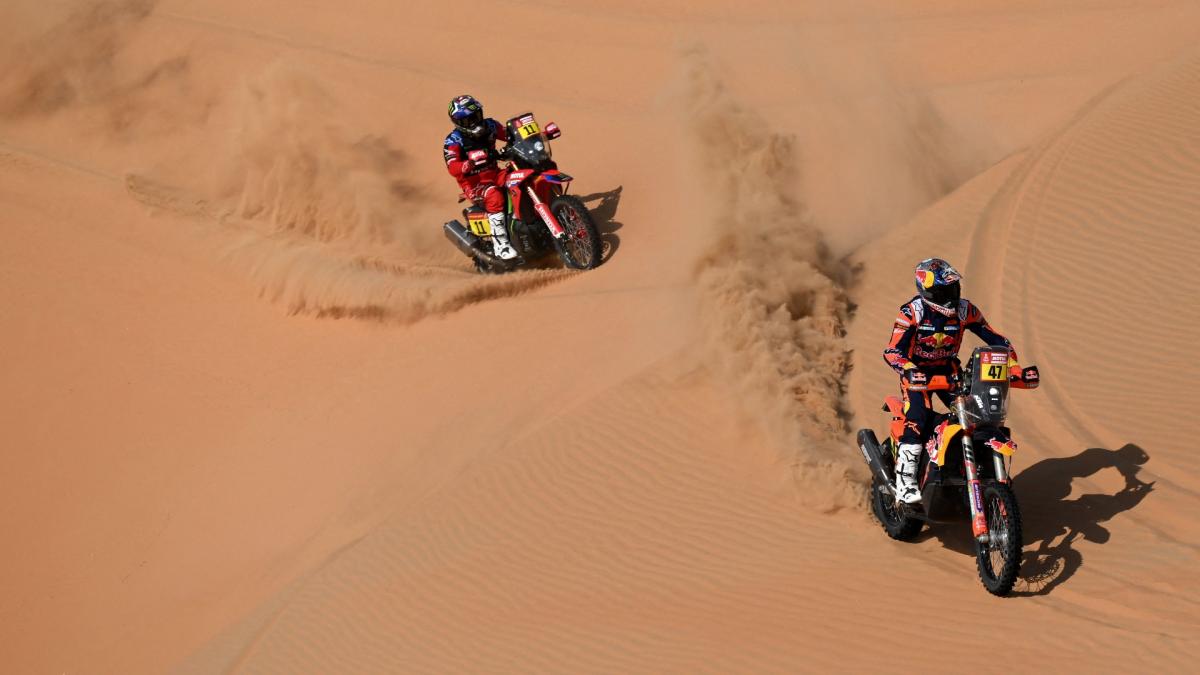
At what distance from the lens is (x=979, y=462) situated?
7.50 m

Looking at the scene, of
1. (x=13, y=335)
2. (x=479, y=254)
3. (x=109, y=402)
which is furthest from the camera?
(x=13, y=335)

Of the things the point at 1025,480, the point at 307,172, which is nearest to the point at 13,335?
the point at 307,172

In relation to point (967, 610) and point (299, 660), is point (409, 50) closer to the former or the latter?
point (299, 660)

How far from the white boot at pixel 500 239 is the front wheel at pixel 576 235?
1.79 ft

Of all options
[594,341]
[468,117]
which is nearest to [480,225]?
[468,117]

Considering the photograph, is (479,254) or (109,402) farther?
(109,402)

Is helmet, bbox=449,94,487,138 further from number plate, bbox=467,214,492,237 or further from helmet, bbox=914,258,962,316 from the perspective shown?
helmet, bbox=914,258,962,316

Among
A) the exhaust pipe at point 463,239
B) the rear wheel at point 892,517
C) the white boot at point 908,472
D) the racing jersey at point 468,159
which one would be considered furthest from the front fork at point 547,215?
the white boot at point 908,472

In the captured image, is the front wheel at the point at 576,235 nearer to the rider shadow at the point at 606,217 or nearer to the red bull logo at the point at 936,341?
the rider shadow at the point at 606,217

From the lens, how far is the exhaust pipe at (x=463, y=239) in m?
14.2

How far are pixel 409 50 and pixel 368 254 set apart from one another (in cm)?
744

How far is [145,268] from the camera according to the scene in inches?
667

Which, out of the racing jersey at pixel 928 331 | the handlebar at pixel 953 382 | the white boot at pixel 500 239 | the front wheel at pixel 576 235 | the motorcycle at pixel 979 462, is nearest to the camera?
the motorcycle at pixel 979 462

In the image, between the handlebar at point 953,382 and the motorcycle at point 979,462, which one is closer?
the motorcycle at point 979,462
